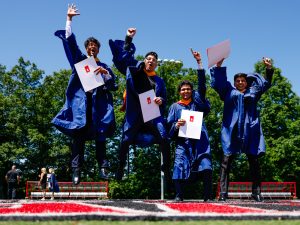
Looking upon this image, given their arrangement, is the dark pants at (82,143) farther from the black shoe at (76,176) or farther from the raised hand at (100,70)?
the raised hand at (100,70)

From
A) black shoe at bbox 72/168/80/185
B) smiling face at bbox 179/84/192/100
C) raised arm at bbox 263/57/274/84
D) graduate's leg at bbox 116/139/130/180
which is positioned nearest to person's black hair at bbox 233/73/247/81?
raised arm at bbox 263/57/274/84

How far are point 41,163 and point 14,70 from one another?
29.6 ft

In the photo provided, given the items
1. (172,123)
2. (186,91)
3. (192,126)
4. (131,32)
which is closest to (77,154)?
(172,123)

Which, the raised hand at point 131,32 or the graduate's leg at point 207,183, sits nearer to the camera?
the graduate's leg at point 207,183

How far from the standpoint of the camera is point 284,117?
35031 mm

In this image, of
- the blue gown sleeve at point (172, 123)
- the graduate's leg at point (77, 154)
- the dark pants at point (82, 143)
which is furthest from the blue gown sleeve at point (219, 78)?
the graduate's leg at point (77, 154)

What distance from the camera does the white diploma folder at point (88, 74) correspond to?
752 cm

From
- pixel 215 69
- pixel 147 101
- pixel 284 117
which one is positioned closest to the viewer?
pixel 147 101

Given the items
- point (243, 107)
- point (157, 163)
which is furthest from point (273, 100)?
point (243, 107)

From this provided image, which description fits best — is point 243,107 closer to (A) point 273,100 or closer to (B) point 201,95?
(B) point 201,95

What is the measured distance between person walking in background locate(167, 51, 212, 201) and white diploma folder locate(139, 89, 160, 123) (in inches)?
17.1

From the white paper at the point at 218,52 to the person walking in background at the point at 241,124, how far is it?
0.55ft

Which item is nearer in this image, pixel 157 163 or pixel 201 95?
pixel 201 95

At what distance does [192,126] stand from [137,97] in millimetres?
1096
